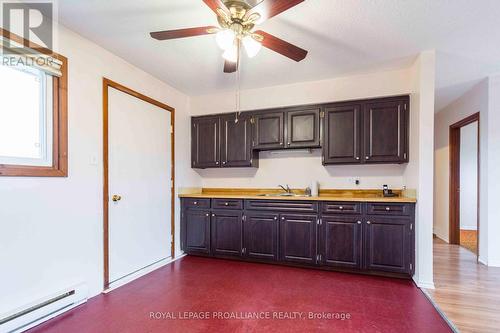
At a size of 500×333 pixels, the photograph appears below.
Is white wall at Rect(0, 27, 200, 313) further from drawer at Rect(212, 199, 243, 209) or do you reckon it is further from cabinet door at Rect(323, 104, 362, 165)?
cabinet door at Rect(323, 104, 362, 165)

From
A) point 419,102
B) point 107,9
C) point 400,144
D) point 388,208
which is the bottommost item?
point 388,208

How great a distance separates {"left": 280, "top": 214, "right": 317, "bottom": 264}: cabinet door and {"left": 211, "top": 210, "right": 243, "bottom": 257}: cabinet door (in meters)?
0.60

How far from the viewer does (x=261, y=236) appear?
11.0ft

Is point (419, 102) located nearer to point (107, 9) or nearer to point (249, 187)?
point (249, 187)

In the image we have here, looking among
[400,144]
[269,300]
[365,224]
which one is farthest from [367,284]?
[400,144]

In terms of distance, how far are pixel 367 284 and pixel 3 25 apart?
388 cm

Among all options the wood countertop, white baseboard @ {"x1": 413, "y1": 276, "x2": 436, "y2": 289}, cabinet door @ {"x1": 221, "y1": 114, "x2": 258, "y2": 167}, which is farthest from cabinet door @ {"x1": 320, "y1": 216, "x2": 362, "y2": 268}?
cabinet door @ {"x1": 221, "y1": 114, "x2": 258, "y2": 167}

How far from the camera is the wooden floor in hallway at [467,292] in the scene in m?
2.02

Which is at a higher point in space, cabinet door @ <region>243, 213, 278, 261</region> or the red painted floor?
cabinet door @ <region>243, 213, 278, 261</region>

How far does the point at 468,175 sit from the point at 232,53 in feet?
19.6

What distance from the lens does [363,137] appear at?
318 cm

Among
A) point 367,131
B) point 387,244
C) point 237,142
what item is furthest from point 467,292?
point 237,142

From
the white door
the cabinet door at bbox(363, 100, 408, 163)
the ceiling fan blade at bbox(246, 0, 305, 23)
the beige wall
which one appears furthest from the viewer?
the beige wall

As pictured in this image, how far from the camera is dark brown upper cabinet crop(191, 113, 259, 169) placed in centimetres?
374
